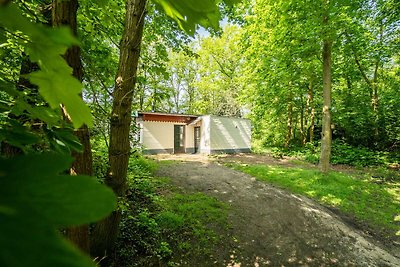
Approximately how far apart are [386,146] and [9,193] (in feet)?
60.6

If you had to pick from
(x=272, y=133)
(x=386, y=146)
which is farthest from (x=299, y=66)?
(x=272, y=133)

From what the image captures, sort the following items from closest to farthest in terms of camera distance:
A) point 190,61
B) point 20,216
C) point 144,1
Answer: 1. point 20,216
2. point 144,1
3. point 190,61

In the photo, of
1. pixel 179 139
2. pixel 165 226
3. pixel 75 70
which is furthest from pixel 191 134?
pixel 75 70

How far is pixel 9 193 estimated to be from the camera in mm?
219

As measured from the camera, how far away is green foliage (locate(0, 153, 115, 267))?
0.18 m

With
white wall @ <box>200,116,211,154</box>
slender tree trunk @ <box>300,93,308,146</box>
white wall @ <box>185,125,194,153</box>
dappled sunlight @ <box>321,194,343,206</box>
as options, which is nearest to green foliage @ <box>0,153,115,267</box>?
dappled sunlight @ <box>321,194,343,206</box>

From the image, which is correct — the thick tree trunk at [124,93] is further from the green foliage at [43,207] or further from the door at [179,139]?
the door at [179,139]

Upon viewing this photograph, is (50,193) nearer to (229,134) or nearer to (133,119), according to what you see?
(133,119)

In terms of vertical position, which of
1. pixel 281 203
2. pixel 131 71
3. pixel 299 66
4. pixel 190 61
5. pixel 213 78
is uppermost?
pixel 190 61

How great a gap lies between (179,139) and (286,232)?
13.0 m

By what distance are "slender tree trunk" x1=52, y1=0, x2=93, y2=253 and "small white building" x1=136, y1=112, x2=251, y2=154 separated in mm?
13736

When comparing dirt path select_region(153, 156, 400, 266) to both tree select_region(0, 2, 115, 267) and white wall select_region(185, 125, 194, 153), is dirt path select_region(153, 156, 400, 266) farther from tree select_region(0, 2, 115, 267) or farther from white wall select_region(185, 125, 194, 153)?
white wall select_region(185, 125, 194, 153)

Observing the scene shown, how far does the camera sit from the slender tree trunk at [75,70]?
154cm

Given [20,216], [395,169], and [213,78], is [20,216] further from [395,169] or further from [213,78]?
[213,78]
